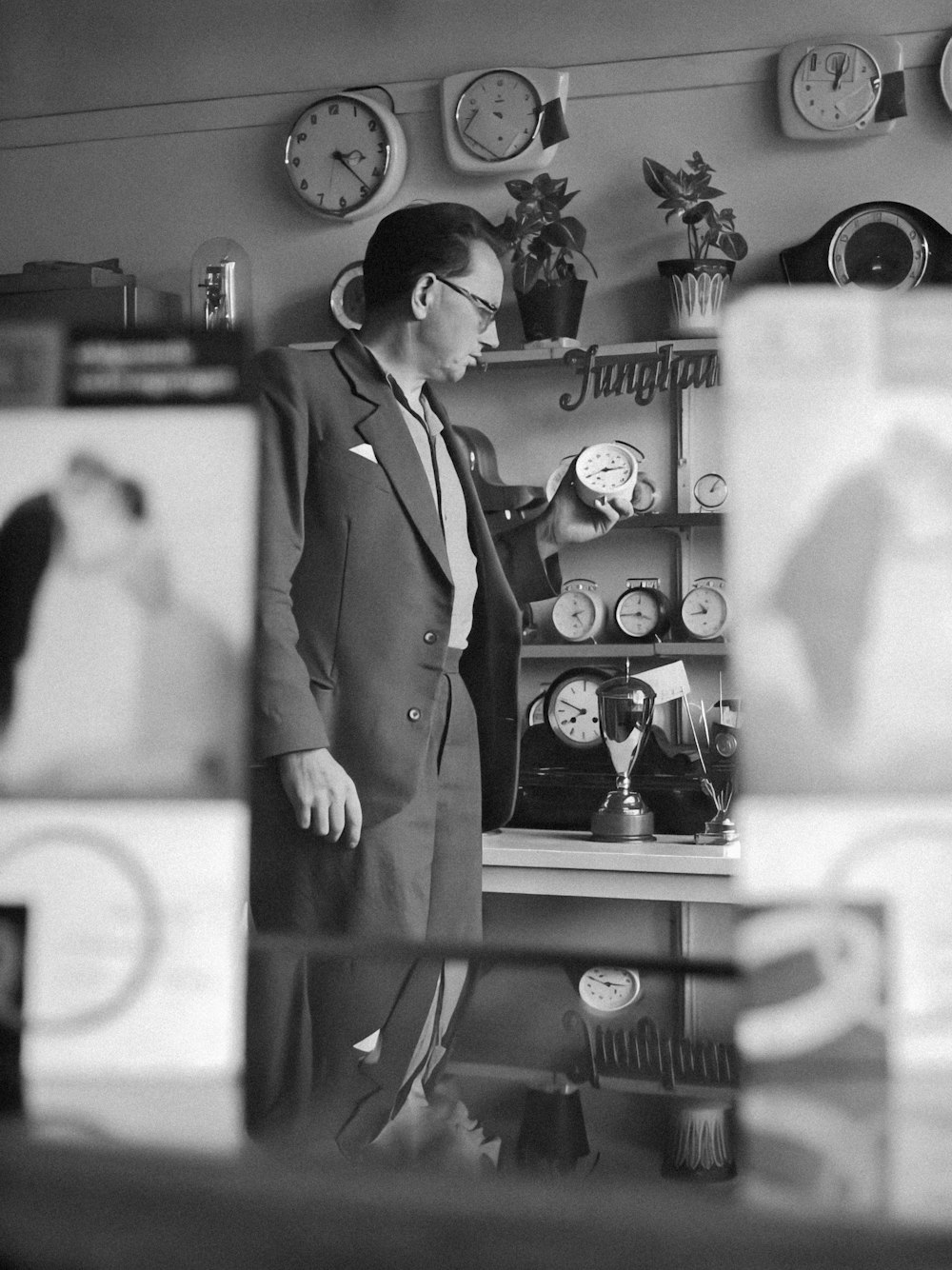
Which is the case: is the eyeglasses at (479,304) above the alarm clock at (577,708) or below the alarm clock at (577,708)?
above

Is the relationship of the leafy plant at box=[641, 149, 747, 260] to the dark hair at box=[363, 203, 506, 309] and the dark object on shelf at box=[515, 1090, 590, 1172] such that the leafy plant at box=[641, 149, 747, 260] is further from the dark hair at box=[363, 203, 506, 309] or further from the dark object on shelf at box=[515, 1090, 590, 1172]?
the dark object on shelf at box=[515, 1090, 590, 1172]

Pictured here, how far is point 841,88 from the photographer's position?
3691 mm

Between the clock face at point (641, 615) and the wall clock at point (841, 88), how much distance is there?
135 centimetres

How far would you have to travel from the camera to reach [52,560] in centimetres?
43

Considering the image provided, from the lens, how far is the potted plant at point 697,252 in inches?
141

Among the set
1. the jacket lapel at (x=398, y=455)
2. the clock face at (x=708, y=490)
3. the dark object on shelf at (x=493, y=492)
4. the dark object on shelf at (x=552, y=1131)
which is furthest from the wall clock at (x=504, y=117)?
the dark object on shelf at (x=552, y=1131)

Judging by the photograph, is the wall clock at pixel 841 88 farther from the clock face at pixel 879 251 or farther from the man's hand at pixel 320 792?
the man's hand at pixel 320 792

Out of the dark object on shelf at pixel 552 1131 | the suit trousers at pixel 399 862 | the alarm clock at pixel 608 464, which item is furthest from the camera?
the alarm clock at pixel 608 464

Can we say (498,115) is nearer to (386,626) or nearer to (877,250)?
(877,250)

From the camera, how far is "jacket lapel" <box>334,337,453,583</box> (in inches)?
73.7

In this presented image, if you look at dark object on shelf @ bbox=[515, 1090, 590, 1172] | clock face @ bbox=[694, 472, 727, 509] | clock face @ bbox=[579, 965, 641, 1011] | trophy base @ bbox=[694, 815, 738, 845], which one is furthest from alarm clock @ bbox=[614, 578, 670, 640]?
dark object on shelf @ bbox=[515, 1090, 590, 1172]

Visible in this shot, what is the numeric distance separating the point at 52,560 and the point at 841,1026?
288 millimetres

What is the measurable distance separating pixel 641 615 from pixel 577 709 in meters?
0.32

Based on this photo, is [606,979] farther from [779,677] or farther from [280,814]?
[280,814]
